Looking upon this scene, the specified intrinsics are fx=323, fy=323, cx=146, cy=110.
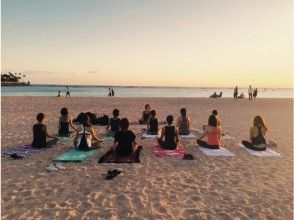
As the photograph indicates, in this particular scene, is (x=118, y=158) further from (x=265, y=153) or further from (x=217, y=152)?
(x=265, y=153)

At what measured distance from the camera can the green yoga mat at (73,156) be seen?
32.4 ft

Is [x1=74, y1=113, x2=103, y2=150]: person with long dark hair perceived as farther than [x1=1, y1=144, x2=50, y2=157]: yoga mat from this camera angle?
Yes

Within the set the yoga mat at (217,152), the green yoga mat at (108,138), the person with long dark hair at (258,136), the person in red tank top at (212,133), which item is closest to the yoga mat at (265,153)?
the person with long dark hair at (258,136)

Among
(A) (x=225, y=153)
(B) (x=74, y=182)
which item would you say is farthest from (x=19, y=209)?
(A) (x=225, y=153)

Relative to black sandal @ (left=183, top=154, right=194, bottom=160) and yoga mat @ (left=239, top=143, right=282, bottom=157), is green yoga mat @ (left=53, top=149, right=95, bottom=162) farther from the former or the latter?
yoga mat @ (left=239, top=143, right=282, bottom=157)

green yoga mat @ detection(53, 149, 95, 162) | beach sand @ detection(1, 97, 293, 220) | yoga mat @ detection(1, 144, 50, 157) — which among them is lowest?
beach sand @ detection(1, 97, 293, 220)

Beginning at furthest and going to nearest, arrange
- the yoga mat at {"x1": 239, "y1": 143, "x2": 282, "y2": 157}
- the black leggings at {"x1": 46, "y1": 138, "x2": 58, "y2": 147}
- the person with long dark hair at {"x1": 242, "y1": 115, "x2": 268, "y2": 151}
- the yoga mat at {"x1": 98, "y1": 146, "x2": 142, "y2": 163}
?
1. the person with long dark hair at {"x1": 242, "y1": 115, "x2": 268, "y2": 151}
2. the black leggings at {"x1": 46, "y1": 138, "x2": 58, "y2": 147}
3. the yoga mat at {"x1": 239, "y1": 143, "x2": 282, "y2": 157}
4. the yoga mat at {"x1": 98, "y1": 146, "x2": 142, "y2": 163}

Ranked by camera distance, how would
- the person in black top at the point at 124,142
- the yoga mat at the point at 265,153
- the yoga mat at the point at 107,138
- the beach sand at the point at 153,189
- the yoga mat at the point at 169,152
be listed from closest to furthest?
the beach sand at the point at 153,189, the person in black top at the point at 124,142, the yoga mat at the point at 169,152, the yoga mat at the point at 265,153, the yoga mat at the point at 107,138

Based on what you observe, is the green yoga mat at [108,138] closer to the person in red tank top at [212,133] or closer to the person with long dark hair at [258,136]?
the person in red tank top at [212,133]

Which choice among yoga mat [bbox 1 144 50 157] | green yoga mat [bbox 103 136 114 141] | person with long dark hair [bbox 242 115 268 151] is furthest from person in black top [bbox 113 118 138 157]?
person with long dark hair [bbox 242 115 268 151]

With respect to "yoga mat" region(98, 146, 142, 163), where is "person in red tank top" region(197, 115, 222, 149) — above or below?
above

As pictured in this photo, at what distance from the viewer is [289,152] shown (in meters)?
12.2

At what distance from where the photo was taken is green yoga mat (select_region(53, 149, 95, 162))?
989 centimetres

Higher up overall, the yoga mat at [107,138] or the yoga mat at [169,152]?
the yoga mat at [169,152]
